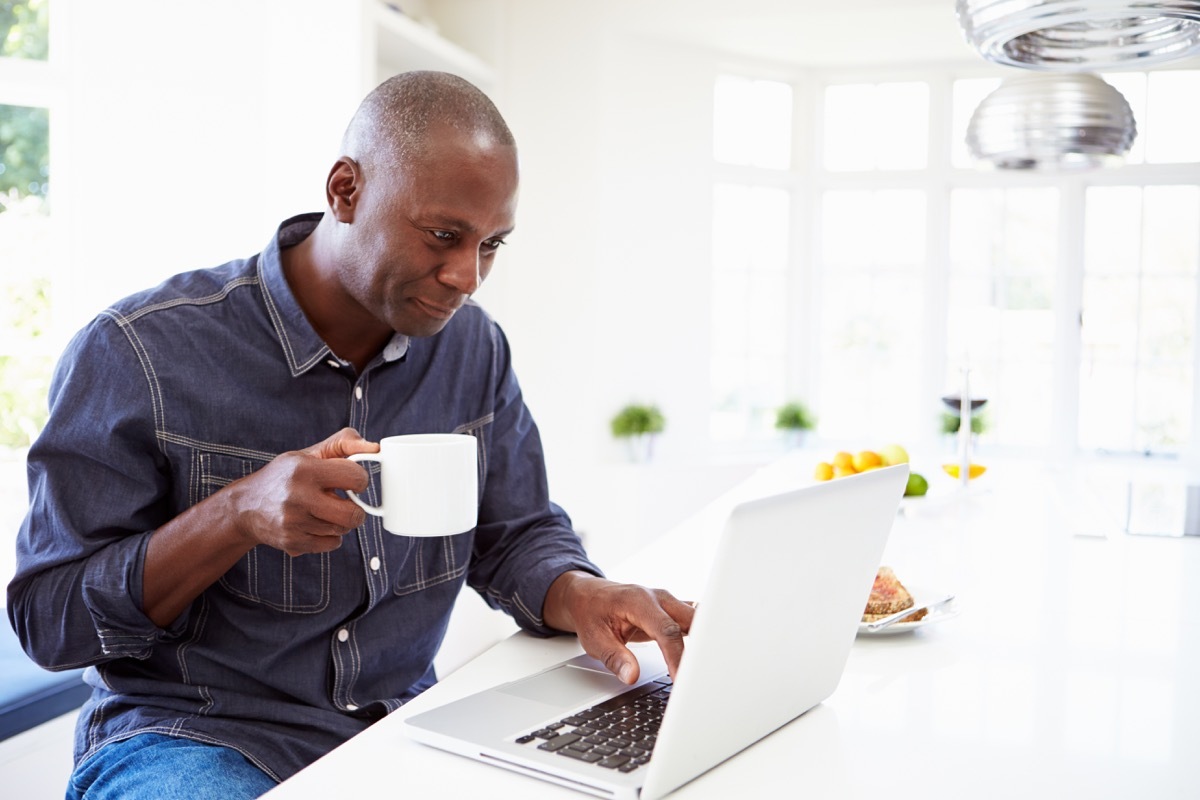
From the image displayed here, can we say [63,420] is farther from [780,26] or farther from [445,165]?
[780,26]

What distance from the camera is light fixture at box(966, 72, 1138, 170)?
8.50 ft

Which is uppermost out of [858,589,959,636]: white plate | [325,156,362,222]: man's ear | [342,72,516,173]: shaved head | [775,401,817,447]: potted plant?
[342,72,516,173]: shaved head

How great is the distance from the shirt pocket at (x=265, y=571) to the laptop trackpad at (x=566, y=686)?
1.27 feet

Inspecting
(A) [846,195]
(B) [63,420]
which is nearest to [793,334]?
(A) [846,195]

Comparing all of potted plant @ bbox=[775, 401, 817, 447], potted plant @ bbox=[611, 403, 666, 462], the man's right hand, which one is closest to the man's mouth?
the man's right hand

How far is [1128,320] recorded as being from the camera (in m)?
→ 5.52

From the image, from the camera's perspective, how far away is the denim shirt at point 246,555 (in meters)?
1.25

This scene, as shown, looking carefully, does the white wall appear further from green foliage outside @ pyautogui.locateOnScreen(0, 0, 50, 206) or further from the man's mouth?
the man's mouth

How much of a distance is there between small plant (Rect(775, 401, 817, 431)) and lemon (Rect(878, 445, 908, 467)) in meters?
2.83

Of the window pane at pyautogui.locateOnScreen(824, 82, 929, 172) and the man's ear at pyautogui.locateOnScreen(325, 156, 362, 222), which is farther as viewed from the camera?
the window pane at pyautogui.locateOnScreen(824, 82, 929, 172)

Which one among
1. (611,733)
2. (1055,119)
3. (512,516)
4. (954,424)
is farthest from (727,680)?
(954,424)

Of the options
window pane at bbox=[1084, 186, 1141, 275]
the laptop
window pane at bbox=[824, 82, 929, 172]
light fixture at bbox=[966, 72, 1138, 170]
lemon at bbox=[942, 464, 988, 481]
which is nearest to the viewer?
the laptop

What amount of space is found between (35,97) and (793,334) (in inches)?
154

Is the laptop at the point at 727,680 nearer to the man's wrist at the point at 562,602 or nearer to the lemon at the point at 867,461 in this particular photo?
the man's wrist at the point at 562,602
